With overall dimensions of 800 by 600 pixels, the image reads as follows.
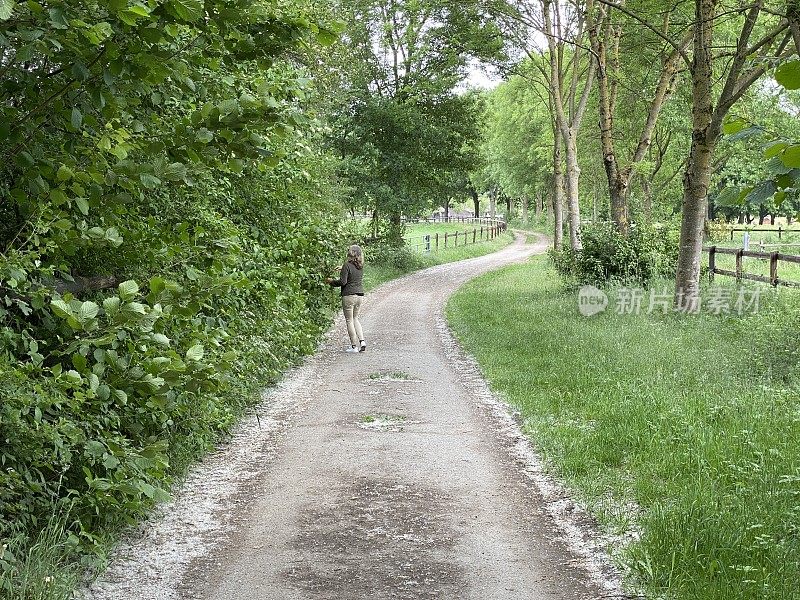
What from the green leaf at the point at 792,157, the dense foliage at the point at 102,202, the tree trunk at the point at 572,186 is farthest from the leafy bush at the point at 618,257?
the green leaf at the point at 792,157

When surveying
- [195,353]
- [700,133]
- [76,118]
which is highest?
[700,133]

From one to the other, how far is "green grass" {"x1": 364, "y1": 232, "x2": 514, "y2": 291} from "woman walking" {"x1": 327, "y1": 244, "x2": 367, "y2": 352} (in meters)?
9.54

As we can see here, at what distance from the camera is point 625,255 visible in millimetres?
22297

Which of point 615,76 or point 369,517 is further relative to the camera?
point 615,76

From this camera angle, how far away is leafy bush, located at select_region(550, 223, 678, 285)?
73.3ft

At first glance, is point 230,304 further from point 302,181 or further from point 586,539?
point 586,539

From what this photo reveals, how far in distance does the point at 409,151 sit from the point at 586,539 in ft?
97.5

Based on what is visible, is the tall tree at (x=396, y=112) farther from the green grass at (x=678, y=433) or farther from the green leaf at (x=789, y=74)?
the green leaf at (x=789, y=74)

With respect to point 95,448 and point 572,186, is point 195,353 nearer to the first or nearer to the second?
point 95,448

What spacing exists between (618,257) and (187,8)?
66.6 feet

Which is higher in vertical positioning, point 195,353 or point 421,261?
point 195,353

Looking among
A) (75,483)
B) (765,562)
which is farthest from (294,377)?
(765,562)

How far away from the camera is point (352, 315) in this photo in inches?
622

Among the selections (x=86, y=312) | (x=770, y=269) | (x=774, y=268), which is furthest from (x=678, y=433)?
(x=770, y=269)
